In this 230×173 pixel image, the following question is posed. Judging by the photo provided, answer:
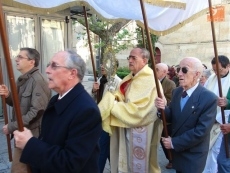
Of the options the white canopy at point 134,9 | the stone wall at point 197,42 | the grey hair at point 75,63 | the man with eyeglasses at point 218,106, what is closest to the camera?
the grey hair at point 75,63

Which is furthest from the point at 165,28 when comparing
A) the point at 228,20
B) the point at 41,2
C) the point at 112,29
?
the point at 228,20

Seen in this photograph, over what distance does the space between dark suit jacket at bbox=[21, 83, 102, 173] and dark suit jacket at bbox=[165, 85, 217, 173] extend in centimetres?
123

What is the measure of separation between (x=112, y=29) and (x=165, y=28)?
524cm

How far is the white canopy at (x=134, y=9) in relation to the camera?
3564 millimetres

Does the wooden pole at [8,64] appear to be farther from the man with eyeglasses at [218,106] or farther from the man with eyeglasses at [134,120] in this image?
the man with eyeglasses at [218,106]

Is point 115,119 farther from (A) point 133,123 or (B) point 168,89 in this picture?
(B) point 168,89

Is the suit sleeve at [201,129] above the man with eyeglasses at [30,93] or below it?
below

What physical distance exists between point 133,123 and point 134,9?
Result: 1.58m

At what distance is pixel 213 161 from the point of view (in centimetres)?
397

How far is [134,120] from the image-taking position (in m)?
3.37

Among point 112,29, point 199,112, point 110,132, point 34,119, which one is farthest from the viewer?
point 112,29

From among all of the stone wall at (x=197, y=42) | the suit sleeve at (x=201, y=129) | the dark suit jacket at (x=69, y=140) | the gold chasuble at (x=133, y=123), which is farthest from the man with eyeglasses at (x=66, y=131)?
the stone wall at (x=197, y=42)

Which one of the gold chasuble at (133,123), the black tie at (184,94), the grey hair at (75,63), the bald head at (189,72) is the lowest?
the gold chasuble at (133,123)

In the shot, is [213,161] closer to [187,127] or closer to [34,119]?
[187,127]
